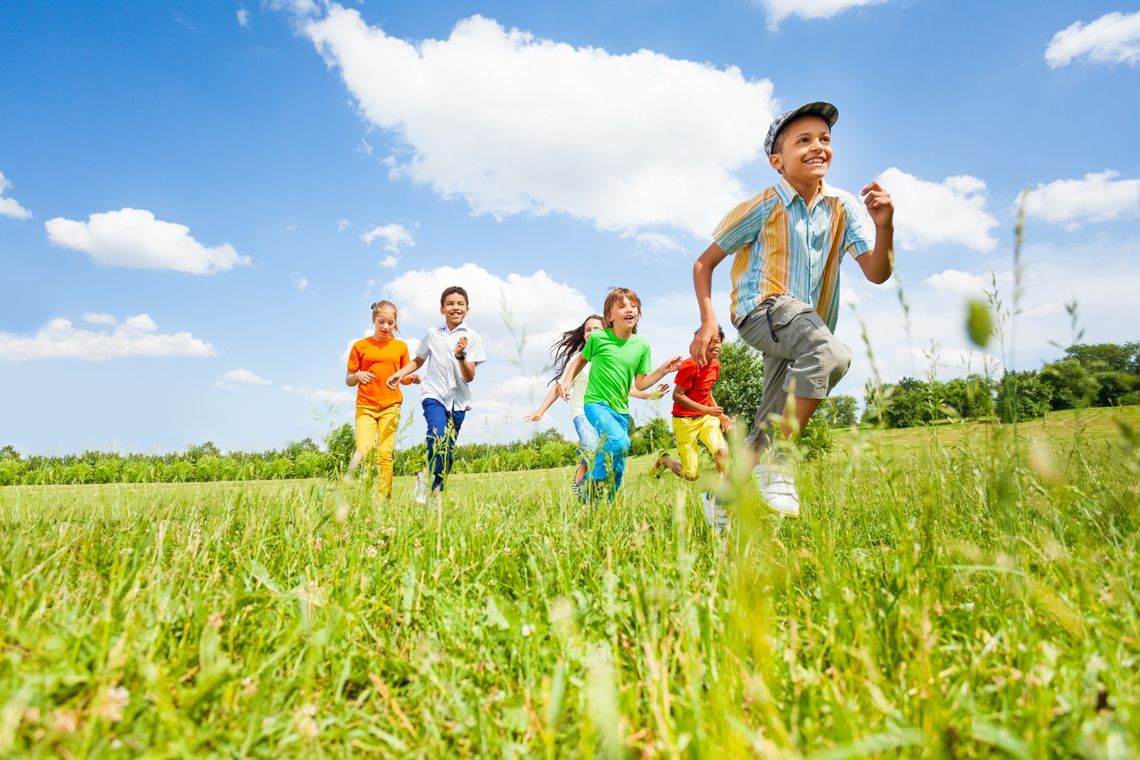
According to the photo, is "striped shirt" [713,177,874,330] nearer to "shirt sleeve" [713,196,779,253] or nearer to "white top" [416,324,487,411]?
"shirt sleeve" [713,196,779,253]

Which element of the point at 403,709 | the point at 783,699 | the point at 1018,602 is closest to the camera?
the point at 783,699

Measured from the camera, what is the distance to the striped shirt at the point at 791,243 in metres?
3.76

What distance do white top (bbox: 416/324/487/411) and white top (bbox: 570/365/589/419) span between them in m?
1.08

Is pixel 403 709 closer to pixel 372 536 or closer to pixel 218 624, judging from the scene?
pixel 218 624

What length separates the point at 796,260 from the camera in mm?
3758

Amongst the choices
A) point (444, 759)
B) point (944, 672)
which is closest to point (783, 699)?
point (944, 672)

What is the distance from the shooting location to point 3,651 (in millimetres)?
1481

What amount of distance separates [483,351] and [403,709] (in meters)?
6.17

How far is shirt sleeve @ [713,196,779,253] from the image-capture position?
384cm

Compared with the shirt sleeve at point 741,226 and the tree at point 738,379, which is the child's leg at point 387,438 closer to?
the shirt sleeve at point 741,226

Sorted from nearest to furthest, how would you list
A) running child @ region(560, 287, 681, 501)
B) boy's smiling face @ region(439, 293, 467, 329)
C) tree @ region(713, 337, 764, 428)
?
running child @ region(560, 287, 681, 501) → boy's smiling face @ region(439, 293, 467, 329) → tree @ region(713, 337, 764, 428)

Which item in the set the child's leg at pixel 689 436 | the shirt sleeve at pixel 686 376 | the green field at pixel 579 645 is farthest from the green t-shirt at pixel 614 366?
the green field at pixel 579 645

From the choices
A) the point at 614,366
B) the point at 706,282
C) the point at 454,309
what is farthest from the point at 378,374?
the point at 706,282

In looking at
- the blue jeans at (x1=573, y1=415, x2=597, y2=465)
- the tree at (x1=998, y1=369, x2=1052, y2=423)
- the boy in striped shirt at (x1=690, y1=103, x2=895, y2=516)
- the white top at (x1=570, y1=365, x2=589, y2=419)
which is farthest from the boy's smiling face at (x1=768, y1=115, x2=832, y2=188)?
the white top at (x1=570, y1=365, x2=589, y2=419)
